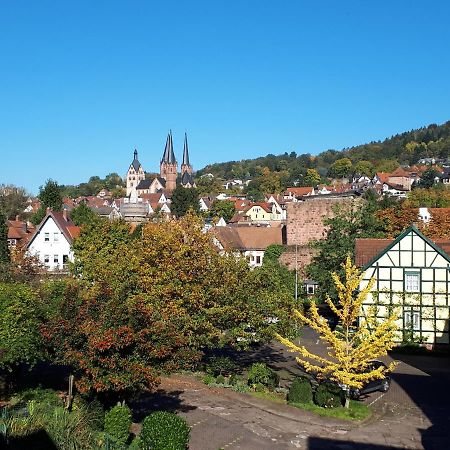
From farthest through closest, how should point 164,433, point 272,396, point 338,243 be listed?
point 338,243 → point 272,396 → point 164,433

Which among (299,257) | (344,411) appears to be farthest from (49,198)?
(344,411)

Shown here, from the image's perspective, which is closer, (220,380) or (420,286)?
(220,380)

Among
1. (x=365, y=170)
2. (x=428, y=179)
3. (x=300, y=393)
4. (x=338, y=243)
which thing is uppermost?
(x=365, y=170)

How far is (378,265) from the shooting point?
36469 mm

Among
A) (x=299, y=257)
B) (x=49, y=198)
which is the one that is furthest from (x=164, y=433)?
(x=49, y=198)

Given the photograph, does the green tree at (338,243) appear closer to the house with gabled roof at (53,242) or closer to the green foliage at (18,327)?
the house with gabled roof at (53,242)

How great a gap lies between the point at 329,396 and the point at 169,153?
546 feet

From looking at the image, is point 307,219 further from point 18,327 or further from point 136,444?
point 136,444

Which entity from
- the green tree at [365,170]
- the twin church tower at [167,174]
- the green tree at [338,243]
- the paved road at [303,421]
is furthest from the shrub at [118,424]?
the green tree at [365,170]

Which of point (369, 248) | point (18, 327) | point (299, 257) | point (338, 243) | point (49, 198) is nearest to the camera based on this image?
point (18, 327)

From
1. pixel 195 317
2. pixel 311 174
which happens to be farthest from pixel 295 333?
pixel 311 174

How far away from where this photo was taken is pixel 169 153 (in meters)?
186

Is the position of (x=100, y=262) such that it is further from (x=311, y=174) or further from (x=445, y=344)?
(x=311, y=174)

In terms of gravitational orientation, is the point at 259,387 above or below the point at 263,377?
below
